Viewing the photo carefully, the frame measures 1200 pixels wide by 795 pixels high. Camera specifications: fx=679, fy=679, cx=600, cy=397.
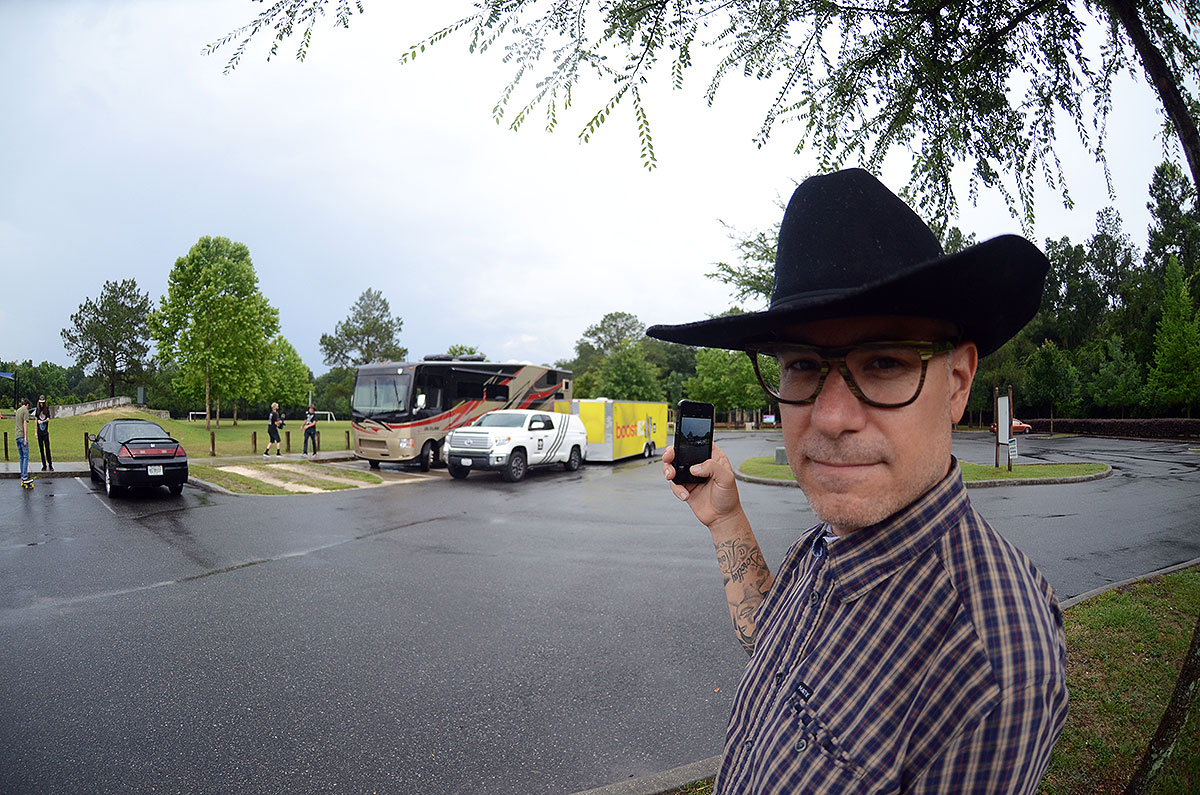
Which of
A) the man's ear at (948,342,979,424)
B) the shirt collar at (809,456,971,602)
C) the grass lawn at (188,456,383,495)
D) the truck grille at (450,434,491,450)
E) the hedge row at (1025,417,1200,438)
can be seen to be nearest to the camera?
the shirt collar at (809,456,971,602)

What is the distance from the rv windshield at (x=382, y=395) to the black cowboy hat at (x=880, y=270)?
19.8 metres

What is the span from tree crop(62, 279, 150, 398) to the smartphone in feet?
241

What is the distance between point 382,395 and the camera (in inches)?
→ 808

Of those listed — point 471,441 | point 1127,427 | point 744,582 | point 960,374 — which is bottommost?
point 1127,427

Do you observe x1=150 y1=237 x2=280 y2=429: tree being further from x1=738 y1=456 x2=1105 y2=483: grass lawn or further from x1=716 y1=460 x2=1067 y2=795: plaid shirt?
x1=716 y1=460 x2=1067 y2=795: plaid shirt

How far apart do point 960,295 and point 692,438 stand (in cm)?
114

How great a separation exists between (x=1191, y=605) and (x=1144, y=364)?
4462 cm

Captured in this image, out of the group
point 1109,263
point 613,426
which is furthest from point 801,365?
point 1109,263

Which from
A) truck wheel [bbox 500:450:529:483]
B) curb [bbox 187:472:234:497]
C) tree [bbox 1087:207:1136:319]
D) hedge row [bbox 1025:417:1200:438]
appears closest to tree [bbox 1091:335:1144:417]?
hedge row [bbox 1025:417:1200:438]

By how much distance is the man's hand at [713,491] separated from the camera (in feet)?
6.63

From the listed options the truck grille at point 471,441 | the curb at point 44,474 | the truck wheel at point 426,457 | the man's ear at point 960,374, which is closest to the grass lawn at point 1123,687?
the man's ear at point 960,374

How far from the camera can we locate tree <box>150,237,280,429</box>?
39.4 m

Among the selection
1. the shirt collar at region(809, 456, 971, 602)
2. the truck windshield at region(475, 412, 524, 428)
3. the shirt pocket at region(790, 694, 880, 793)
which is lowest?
the truck windshield at region(475, 412, 524, 428)

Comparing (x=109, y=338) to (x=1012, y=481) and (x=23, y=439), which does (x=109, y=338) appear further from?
(x=1012, y=481)
